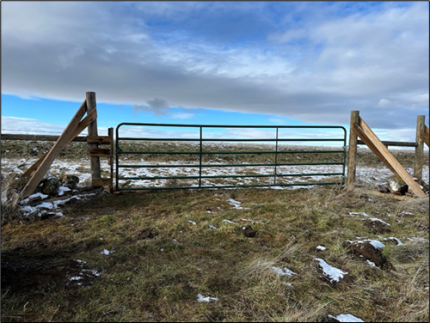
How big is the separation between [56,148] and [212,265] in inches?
132

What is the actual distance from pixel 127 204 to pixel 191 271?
8.93 ft

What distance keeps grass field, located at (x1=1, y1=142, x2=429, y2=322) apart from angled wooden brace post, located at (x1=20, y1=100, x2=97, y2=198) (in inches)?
23.7

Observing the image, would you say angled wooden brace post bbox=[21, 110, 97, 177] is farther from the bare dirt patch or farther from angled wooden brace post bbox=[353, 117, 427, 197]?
angled wooden brace post bbox=[353, 117, 427, 197]

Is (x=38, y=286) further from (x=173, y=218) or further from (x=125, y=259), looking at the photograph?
(x=173, y=218)

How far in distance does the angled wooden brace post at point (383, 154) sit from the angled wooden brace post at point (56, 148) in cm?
599

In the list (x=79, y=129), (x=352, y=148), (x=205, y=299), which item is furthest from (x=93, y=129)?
(x=352, y=148)

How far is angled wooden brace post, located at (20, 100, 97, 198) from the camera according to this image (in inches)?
164

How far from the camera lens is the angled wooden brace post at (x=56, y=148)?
13.7 ft

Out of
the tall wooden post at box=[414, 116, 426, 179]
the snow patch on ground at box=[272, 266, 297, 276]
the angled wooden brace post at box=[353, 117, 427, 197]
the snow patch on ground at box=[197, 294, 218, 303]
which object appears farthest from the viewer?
the tall wooden post at box=[414, 116, 426, 179]

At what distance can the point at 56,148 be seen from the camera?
440 cm

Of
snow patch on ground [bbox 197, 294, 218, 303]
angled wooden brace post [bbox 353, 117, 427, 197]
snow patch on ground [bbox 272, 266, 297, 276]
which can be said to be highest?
angled wooden brace post [bbox 353, 117, 427, 197]

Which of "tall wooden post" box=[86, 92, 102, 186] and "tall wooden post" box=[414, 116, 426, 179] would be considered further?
"tall wooden post" box=[414, 116, 426, 179]

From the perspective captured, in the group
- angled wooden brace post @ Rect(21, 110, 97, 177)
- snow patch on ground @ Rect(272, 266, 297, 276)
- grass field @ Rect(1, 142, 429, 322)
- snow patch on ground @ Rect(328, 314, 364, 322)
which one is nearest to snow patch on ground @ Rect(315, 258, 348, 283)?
grass field @ Rect(1, 142, 429, 322)

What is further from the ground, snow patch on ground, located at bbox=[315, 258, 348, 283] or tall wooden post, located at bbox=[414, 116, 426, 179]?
tall wooden post, located at bbox=[414, 116, 426, 179]
